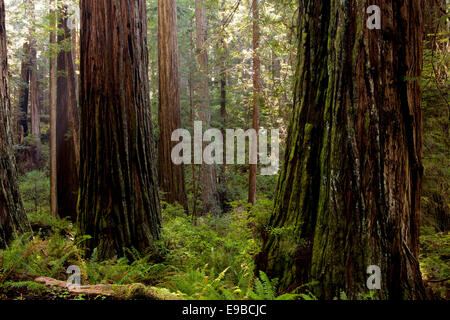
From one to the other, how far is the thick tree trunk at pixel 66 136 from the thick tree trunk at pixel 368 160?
35.1 ft

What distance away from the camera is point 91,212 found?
14.5 ft

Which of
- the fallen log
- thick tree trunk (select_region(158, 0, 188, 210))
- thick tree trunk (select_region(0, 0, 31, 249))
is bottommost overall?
the fallen log

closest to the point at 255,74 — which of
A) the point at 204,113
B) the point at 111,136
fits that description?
the point at 204,113

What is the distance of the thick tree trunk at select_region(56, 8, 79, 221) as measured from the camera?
11.5m

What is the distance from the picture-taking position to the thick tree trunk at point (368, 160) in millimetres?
2598

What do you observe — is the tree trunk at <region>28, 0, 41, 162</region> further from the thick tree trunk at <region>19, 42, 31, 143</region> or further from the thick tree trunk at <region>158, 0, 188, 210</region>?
the thick tree trunk at <region>158, 0, 188, 210</region>

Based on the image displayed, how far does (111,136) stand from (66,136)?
937cm

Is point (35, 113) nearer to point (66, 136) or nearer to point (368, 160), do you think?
point (66, 136)

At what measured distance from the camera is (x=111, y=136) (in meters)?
4.39

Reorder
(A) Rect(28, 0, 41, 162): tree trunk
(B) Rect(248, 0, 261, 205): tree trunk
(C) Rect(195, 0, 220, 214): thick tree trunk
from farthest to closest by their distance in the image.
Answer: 1. (A) Rect(28, 0, 41, 162): tree trunk
2. (C) Rect(195, 0, 220, 214): thick tree trunk
3. (B) Rect(248, 0, 261, 205): tree trunk

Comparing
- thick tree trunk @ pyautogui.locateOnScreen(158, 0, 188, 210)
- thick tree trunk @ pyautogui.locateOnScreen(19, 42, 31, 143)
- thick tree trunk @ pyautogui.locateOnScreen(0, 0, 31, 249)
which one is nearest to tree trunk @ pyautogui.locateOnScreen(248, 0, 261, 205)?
thick tree trunk @ pyautogui.locateOnScreen(158, 0, 188, 210)

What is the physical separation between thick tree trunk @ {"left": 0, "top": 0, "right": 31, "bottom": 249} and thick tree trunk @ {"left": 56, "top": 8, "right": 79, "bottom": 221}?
691 cm

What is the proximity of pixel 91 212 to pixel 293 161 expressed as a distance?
3033 mm

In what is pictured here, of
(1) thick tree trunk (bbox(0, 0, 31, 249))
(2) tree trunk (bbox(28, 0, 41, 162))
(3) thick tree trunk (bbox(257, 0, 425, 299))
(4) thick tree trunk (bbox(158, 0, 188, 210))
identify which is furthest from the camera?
(2) tree trunk (bbox(28, 0, 41, 162))
